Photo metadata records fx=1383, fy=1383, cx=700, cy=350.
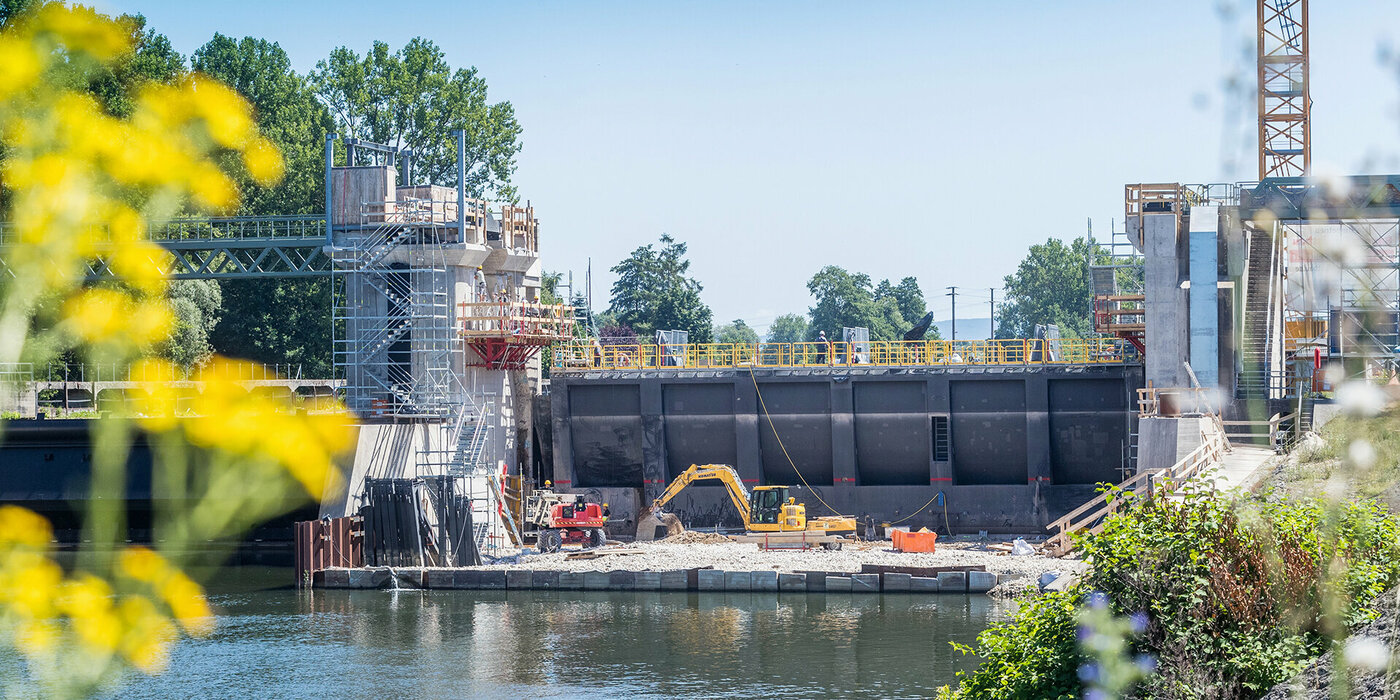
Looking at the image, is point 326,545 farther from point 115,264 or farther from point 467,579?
point 115,264

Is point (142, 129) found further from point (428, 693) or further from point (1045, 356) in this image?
point (1045, 356)

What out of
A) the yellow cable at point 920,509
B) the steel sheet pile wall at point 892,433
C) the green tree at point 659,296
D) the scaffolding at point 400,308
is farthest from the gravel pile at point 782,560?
the green tree at point 659,296

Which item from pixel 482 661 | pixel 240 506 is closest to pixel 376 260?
pixel 482 661

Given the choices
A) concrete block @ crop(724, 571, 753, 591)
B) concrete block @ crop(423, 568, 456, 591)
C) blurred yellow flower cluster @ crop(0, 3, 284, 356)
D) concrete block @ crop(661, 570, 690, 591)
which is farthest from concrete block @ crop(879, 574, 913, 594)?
blurred yellow flower cluster @ crop(0, 3, 284, 356)

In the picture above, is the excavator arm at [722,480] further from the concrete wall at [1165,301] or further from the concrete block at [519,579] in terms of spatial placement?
the concrete wall at [1165,301]

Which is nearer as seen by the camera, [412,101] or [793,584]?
[793,584]

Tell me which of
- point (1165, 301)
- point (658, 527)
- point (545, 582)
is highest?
point (1165, 301)

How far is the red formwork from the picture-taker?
149ft

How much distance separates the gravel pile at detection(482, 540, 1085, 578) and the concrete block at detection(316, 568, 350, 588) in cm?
478

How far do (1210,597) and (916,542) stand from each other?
33.8 metres

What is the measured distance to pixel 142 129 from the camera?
386cm

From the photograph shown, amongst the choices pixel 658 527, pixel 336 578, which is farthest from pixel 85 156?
pixel 658 527

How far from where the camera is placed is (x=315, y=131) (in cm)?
8381

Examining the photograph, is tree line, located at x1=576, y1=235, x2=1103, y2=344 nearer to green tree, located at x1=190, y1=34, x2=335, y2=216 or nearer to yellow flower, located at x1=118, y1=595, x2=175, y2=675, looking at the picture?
green tree, located at x1=190, y1=34, x2=335, y2=216
